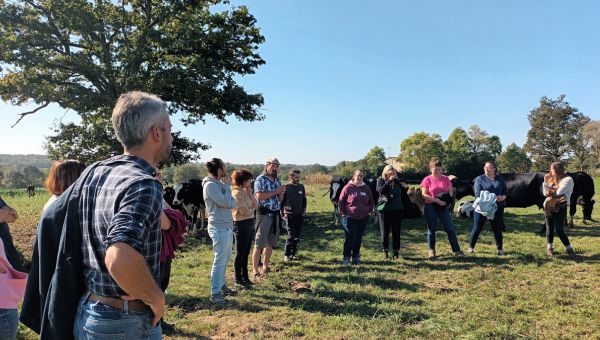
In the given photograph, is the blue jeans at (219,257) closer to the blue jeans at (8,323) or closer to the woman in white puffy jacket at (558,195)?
the blue jeans at (8,323)

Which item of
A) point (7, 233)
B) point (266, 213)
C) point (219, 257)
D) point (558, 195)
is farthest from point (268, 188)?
point (558, 195)

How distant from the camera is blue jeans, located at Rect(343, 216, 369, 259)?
24.7 feet

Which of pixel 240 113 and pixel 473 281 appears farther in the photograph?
pixel 240 113

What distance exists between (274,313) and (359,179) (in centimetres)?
340

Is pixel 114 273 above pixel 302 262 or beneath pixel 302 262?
above

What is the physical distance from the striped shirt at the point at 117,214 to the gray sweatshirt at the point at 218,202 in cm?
356

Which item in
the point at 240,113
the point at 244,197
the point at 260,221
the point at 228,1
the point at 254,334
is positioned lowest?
the point at 254,334

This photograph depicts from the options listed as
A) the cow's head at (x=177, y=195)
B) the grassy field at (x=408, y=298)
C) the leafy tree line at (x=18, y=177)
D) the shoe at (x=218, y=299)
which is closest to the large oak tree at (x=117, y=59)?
the cow's head at (x=177, y=195)

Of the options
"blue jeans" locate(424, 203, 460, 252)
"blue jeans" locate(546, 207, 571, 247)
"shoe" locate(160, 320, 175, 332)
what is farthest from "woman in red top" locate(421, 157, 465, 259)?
"shoe" locate(160, 320, 175, 332)

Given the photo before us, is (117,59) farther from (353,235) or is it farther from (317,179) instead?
(317,179)

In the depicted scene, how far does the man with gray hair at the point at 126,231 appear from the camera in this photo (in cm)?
147

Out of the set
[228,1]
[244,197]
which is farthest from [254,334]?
[228,1]

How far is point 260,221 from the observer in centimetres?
662

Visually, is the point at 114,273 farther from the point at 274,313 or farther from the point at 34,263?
the point at 274,313
